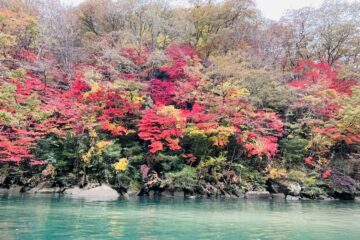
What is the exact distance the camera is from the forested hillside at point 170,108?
2219 centimetres

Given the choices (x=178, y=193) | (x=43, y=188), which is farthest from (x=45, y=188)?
(x=178, y=193)

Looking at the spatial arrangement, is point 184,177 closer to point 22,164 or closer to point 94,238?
point 22,164

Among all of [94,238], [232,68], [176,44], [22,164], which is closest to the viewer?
[94,238]

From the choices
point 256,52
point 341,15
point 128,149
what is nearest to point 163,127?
point 128,149

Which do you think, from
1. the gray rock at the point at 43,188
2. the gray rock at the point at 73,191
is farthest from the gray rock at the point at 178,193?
the gray rock at the point at 43,188

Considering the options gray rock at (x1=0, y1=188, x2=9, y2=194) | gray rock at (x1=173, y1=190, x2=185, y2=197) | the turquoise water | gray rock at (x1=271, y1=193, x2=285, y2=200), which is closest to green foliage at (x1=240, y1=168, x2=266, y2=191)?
gray rock at (x1=271, y1=193, x2=285, y2=200)

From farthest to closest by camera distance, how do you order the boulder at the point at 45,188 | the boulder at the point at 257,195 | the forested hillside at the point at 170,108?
the boulder at the point at 257,195, the boulder at the point at 45,188, the forested hillside at the point at 170,108

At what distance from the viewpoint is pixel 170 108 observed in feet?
71.0

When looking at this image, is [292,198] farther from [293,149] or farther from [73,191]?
[73,191]

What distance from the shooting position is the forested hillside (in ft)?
72.8

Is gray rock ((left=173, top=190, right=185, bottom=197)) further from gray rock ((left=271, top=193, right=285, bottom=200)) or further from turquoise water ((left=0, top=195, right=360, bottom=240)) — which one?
turquoise water ((left=0, top=195, right=360, bottom=240))

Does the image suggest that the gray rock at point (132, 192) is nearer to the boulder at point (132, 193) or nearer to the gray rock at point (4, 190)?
the boulder at point (132, 193)

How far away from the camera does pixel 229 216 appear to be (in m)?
13.4

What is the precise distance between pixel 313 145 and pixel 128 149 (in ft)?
39.1
